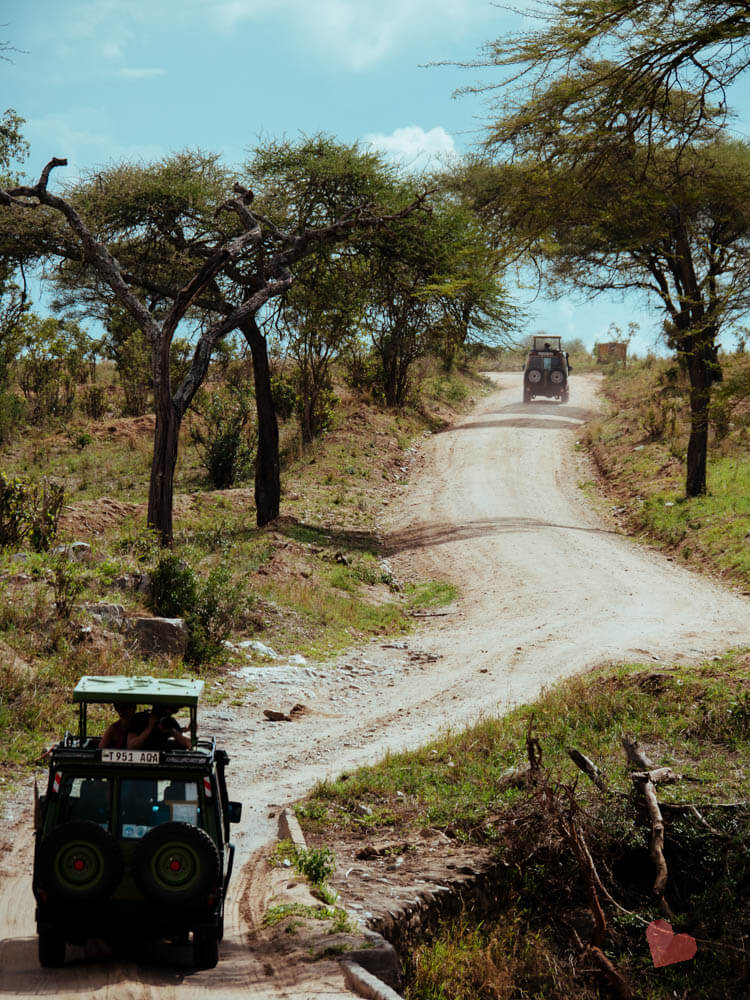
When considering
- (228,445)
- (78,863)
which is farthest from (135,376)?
(78,863)

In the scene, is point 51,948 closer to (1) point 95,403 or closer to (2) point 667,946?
(2) point 667,946

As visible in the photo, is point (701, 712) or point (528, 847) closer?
point (528, 847)

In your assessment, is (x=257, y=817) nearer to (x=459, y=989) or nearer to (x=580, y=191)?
(x=459, y=989)

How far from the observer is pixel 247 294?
21703 mm

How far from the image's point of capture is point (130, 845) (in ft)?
18.1

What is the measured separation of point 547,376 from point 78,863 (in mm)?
39266

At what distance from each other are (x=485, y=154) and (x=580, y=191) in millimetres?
1966

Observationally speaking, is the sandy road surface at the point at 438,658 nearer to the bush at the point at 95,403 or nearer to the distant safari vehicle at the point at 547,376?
the bush at the point at 95,403

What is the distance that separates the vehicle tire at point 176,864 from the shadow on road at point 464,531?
636 inches

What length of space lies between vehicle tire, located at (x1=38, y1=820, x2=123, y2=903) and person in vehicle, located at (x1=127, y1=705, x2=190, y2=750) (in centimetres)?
81

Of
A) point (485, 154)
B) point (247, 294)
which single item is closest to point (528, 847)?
point (485, 154)

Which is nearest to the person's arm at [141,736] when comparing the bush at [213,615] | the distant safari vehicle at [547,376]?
the bush at [213,615]

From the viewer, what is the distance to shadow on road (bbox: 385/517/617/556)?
21.9 metres

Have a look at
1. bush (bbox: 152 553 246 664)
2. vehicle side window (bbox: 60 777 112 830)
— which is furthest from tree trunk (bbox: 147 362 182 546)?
vehicle side window (bbox: 60 777 112 830)
